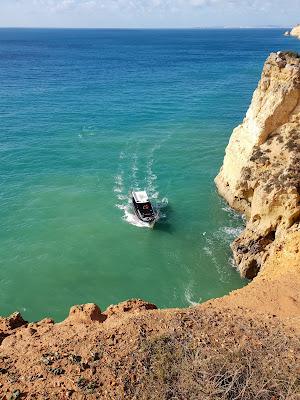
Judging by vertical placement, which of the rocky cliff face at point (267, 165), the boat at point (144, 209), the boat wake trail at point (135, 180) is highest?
the rocky cliff face at point (267, 165)

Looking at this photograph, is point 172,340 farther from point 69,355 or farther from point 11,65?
point 11,65

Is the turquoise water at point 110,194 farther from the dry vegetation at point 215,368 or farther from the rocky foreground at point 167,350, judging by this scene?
the dry vegetation at point 215,368

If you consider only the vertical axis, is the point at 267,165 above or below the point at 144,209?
above

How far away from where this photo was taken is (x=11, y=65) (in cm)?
11731

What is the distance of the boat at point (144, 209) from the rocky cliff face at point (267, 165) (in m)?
8.33

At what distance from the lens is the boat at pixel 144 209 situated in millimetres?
39594

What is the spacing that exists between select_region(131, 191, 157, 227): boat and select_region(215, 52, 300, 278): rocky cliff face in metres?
8.33

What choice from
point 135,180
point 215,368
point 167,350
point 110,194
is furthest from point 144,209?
point 215,368

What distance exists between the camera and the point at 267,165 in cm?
3631

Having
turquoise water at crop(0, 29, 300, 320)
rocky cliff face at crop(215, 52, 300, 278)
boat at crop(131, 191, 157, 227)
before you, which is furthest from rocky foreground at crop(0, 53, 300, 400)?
boat at crop(131, 191, 157, 227)

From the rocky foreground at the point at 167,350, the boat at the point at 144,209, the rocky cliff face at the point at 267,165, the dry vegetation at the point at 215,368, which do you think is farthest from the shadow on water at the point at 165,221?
the dry vegetation at the point at 215,368

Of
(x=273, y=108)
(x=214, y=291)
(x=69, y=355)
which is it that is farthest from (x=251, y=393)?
(x=273, y=108)

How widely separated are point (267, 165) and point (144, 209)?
40.0 ft

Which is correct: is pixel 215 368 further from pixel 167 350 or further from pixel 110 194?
pixel 110 194
